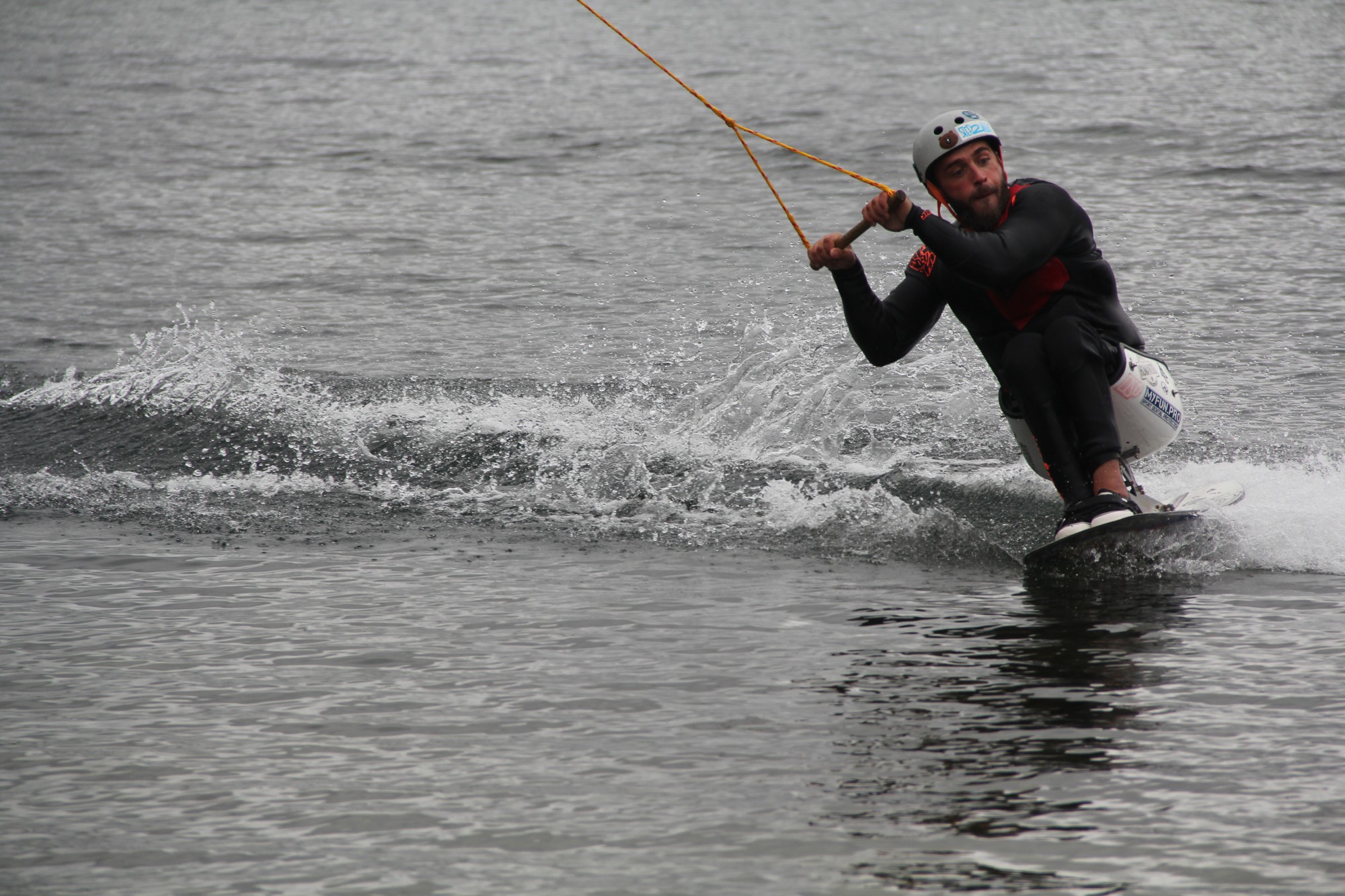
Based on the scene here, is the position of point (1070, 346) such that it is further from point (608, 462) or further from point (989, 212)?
point (608, 462)

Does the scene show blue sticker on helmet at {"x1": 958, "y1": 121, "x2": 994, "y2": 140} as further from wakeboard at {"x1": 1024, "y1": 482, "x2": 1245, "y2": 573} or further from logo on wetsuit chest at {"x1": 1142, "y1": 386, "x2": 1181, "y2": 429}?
wakeboard at {"x1": 1024, "y1": 482, "x2": 1245, "y2": 573}

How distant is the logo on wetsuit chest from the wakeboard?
1.09 feet

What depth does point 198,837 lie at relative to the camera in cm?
371

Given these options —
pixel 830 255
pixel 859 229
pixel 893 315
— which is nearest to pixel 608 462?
pixel 893 315

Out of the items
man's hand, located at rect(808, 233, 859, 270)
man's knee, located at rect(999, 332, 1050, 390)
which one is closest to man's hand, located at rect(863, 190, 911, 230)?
man's hand, located at rect(808, 233, 859, 270)

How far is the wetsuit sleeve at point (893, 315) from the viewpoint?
5695 mm

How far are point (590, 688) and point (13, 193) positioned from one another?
49.1 ft

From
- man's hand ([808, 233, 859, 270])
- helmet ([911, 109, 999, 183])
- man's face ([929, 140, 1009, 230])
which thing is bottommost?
man's hand ([808, 233, 859, 270])

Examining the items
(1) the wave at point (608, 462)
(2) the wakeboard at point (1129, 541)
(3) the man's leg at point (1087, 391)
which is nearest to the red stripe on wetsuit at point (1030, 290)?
(3) the man's leg at point (1087, 391)

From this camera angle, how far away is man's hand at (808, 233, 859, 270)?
537cm

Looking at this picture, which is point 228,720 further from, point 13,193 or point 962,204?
point 13,193

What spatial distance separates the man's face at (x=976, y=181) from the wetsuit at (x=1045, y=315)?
0.15ft

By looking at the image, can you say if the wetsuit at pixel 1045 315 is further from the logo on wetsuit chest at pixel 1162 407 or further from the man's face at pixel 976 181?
the logo on wetsuit chest at pixel 1162 407

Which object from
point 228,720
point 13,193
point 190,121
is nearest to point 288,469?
point 228,720
